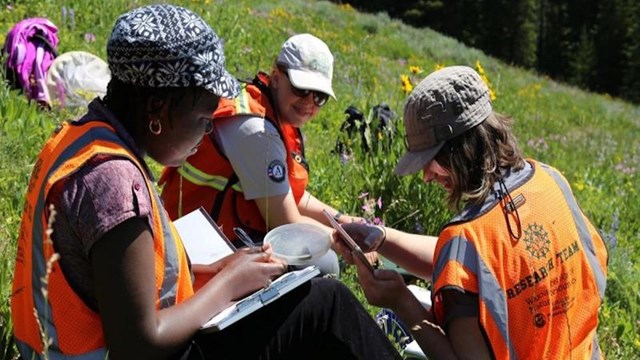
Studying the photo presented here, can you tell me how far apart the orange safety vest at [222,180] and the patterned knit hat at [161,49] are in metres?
1.23

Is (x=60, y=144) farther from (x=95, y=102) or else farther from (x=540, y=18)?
(x=540, y=18)

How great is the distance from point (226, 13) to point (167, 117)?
31.4 ft

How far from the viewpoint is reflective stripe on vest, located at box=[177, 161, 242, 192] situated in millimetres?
3459

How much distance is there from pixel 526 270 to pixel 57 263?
4.64 ft

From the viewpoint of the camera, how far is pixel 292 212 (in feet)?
11.6

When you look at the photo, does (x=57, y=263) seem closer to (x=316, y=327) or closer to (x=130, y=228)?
(x=130, y=228)

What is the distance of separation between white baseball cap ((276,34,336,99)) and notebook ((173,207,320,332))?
35.4 inches

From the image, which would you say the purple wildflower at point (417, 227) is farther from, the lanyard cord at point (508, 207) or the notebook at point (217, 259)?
the lanyard cord at point (508, 207)

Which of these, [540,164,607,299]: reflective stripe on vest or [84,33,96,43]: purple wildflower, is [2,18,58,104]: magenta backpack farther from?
[540,164,607,299]: reflective stripe on vest

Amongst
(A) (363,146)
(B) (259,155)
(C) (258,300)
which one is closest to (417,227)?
(A) (363,146)

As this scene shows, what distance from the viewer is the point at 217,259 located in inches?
110

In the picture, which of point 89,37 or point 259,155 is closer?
point 259,155

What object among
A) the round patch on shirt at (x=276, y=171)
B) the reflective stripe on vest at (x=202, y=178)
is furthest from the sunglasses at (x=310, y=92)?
the reflective stripe on vest at (x=202, y=178)

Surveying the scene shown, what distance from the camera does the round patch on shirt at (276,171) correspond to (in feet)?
11.3
